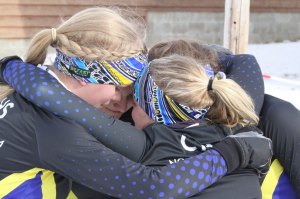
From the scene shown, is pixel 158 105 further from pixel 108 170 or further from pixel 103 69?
pixel 108 170

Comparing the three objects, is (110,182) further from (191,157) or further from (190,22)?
(190,22)

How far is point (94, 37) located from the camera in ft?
6.85

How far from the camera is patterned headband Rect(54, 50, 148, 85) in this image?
214cm

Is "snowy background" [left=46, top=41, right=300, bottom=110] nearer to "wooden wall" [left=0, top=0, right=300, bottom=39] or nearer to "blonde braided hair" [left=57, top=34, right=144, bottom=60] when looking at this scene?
"wooden wall" [left=0, top=0, right=300, bottom=39]

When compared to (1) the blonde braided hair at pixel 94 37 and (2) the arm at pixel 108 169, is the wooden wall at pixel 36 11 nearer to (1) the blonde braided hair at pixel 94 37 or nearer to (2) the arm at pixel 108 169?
(1) the blonde braided hair at pixel 94 37

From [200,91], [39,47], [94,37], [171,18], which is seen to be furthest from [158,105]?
[171,18]

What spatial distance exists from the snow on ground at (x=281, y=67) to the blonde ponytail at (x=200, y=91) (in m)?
3.10

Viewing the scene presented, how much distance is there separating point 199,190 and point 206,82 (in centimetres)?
47

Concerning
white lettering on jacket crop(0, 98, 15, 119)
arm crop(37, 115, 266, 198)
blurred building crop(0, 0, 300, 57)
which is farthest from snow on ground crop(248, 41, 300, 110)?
white lettering on jacket crop(0, 98, 15, 119)

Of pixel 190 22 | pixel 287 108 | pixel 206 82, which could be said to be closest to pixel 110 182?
pixel 206 82

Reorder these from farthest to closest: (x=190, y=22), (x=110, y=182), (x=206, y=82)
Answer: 1. (x=190, y=22)
2. (x=206, y=82)
3. (x=110, y=182)

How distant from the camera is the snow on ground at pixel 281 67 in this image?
5.93 m

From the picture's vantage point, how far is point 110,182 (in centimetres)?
177

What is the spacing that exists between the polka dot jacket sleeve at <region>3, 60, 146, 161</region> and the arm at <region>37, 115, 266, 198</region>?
0.18 feet
